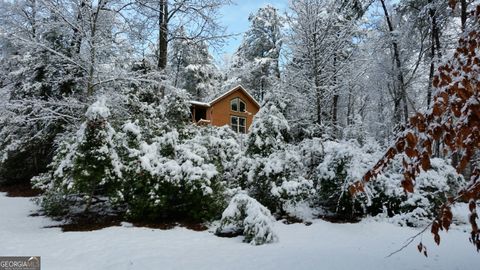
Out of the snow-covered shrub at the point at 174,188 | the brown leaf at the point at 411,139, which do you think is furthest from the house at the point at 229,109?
the brown leaf at the point at 411,139

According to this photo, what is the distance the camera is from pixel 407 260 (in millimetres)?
5000

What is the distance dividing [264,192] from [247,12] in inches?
819

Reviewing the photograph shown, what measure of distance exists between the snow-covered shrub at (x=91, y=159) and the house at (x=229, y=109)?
43.4 feet

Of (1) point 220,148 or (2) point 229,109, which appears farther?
(2) point 229,109

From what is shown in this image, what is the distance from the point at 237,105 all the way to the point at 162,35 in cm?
1173

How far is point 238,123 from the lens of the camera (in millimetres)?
23219

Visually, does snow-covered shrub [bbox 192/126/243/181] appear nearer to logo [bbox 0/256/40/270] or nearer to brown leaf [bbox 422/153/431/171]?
logo [bbox 0/256/40/270]

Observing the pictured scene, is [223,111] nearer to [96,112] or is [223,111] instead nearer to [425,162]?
[96,112]

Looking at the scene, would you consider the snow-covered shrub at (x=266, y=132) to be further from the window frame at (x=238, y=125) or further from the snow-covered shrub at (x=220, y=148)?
the window frame at (x=238, y=125)

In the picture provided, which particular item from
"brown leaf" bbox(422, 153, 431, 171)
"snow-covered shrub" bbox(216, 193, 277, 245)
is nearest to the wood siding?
"snow-covered shrub" bbox(216, 193, 277, 245)

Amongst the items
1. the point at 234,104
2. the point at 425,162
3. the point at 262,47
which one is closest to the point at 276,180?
the point at 425,162

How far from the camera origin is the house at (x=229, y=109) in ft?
70.3

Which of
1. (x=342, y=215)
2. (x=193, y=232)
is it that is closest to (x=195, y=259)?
(x=193, y=232)

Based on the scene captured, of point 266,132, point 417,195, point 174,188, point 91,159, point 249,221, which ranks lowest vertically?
point 249,221
